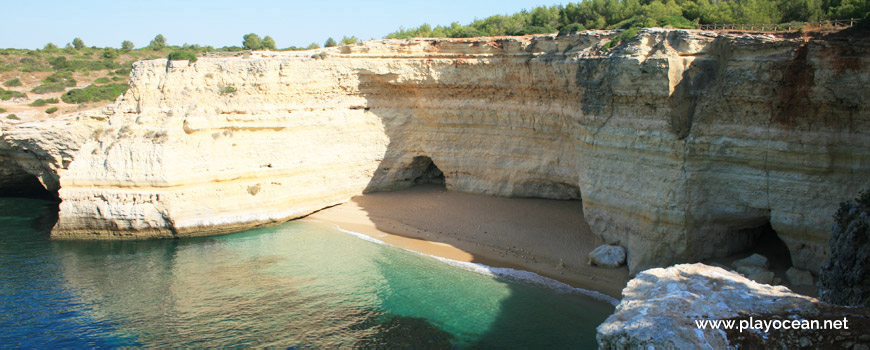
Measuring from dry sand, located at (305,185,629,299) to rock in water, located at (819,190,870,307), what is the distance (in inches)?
222

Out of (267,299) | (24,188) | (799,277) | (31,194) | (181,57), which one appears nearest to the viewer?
(799,277)

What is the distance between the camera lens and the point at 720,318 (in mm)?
8500

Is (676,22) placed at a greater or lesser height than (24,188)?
greater

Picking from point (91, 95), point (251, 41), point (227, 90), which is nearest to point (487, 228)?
point (227, 90)

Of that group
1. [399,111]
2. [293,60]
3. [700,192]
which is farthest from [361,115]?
[700,192]

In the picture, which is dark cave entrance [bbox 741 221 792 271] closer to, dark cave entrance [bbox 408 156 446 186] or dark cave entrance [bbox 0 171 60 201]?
dark cave entrance [bbox 408 156 446 186]

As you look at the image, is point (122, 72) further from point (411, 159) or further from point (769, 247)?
point (769, 247)

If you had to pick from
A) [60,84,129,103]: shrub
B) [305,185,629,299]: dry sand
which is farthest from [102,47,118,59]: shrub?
[305,185,629,299]: dry sand

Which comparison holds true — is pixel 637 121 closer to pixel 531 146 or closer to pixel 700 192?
pixel 700 192

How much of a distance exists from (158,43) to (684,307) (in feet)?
208

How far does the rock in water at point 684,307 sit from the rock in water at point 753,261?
12.7ft

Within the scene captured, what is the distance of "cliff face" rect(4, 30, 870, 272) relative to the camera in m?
12.9

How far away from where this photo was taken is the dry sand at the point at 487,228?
16.7m

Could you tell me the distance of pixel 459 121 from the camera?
869 inches
